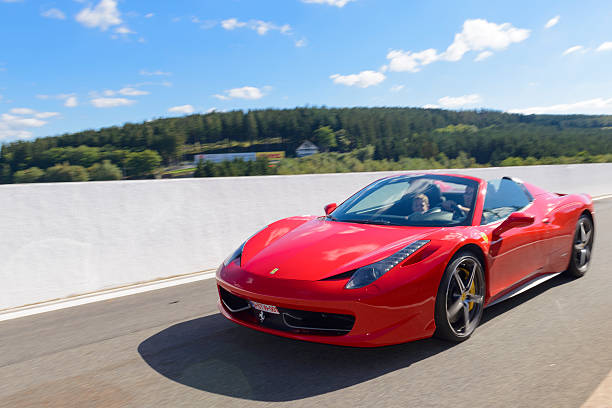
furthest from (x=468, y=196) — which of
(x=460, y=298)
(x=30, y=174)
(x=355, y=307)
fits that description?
(x=30, y=174)

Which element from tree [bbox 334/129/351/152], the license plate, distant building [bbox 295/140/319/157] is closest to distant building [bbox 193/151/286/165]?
distant building [bbox 295/140/319/157]

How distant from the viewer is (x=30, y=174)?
37.4ft

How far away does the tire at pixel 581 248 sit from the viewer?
5.11 meters

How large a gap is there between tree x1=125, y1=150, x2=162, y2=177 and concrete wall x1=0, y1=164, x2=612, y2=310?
1121cm

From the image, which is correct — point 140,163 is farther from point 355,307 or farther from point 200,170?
point 355,307

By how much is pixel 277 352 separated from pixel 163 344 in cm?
91

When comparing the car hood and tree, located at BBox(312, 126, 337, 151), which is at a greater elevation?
tree, located at BBox(312, 126, 337, 151)

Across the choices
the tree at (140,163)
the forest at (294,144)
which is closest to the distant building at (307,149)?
the forest at (294,144)

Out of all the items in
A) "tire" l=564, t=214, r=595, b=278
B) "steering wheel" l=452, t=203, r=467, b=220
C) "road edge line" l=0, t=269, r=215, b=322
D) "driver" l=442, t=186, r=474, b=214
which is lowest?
"road edge line" l=0, t=269, r=215, b=322

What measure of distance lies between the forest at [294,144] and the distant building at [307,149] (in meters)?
0.48

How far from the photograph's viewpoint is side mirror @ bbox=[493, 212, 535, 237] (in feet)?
12.7

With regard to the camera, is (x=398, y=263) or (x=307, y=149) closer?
(x=398, y=263)

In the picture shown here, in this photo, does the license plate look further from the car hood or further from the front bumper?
the car hood

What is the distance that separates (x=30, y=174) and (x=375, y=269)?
35.5ft
